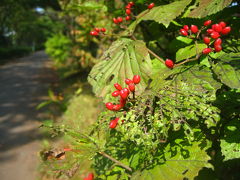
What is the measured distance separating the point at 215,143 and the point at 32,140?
5.89 metres

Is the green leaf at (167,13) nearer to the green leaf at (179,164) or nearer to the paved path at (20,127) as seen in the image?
the green leaf at (179,164)

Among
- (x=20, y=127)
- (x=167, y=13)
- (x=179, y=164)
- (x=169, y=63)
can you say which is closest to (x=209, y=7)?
(x=167, y=13)

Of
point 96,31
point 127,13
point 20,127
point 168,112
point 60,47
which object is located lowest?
point 20,127

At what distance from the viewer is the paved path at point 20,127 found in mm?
5152

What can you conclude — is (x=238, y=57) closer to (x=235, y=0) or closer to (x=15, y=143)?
(x=235, y=0)

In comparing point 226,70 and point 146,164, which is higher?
point 226,70

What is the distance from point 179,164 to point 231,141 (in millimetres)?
292

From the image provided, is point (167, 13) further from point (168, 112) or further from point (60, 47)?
point (60, 47)

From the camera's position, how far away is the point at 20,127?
24.0ft

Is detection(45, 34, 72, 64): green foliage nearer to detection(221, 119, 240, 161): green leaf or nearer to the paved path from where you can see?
the paved path

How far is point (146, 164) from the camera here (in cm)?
119

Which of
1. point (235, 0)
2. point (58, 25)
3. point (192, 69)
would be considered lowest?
point (58, 25)

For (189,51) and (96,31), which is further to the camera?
(96,31)

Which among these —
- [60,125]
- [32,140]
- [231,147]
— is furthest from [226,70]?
[32,140]
